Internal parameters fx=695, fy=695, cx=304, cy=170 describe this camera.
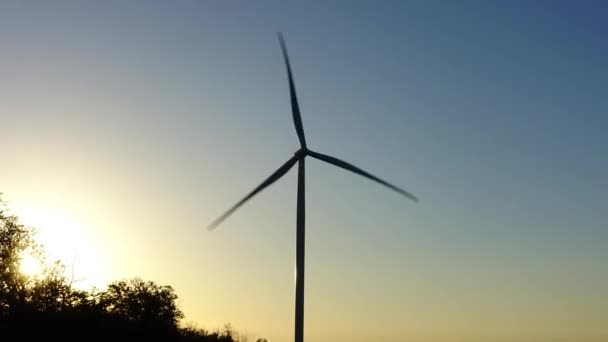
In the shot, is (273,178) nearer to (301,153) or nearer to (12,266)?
(301,153)

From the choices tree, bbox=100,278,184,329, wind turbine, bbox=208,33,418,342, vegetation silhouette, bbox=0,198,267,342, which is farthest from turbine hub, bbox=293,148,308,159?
tree, bbox=100,278,184,329

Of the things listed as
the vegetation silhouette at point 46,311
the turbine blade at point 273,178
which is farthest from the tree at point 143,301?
the turbine blade at point 273,178

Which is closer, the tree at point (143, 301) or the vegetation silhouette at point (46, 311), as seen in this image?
the vegetation silhouette at point (46, 311)

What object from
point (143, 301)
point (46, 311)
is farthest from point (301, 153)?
point (143, 301)

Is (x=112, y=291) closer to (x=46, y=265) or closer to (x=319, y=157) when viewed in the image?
(x=46, y=265)

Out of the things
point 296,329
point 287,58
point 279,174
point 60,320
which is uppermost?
point 287,58

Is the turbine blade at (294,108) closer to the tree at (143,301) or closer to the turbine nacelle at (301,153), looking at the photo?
the turbine nacelle at (301,153)

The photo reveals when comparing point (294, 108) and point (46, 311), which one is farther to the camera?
point (46, 311)

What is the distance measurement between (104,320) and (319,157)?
52.4 m

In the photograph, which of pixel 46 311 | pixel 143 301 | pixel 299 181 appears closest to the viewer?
pixel 299 181

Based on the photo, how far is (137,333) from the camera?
10056 centimetres

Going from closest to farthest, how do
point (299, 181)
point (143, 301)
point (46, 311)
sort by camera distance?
point (299, 181)
point (46, 311)
point (143, 301)

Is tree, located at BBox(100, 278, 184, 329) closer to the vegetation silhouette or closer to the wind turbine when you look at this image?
the vegetation silhouette

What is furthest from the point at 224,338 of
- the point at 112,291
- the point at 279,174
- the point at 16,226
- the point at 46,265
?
the point at 279,174
